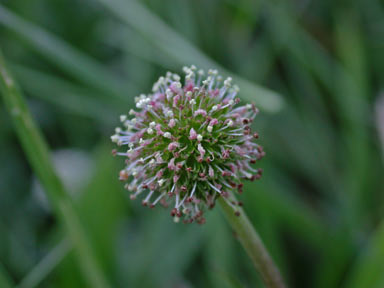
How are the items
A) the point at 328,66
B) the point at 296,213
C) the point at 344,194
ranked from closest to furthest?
the point at 296,213
the point at 344,194
the point at 328,66

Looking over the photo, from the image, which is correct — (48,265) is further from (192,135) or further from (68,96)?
(192,135)

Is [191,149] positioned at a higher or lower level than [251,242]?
higher

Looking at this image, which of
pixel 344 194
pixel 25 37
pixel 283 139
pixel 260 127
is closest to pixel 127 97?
pixel 25 37

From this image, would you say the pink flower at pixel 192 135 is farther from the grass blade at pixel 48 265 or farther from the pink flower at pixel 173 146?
the grass blade at pixel 48 265

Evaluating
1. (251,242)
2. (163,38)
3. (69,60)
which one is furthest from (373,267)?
(69,60)

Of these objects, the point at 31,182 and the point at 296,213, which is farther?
the point at 31,182

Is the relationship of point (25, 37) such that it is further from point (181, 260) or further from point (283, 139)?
point (283, 139)

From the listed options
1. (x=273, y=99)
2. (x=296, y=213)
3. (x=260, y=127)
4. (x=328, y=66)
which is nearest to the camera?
(x=273, y=99)
